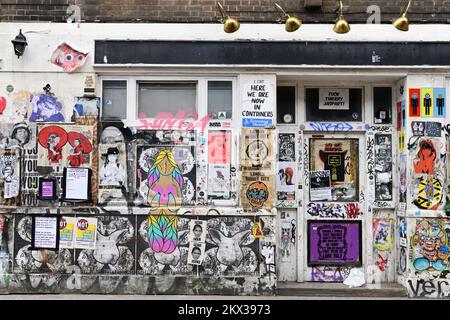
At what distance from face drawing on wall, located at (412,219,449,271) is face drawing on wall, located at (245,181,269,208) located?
7.64 feet

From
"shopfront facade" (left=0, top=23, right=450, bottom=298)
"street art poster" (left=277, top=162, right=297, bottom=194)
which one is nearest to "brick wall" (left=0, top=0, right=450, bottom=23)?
"shopfront facade" (left=0, top=23, right=450, bottom=298)

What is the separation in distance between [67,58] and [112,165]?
5.81 ft

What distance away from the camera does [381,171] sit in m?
10.8

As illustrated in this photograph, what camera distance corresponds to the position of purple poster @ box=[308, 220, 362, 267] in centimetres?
1078

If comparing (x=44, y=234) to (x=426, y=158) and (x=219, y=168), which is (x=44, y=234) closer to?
(x=219, y=168)

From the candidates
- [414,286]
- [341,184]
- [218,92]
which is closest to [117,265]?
[218,92]

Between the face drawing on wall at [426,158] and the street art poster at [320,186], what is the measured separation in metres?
1.41

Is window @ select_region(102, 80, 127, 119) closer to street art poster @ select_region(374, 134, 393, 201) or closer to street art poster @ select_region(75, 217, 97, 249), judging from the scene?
street art poster @ select_region(75, 217, 97, 249)

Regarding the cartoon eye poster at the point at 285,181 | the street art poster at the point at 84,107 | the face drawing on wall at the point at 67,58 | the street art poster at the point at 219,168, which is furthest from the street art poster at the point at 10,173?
the cartoon eye poster at the point at 285,181

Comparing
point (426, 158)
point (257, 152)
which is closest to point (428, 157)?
point (426, 158)

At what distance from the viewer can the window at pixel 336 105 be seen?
1089cm

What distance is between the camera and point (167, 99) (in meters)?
10.5

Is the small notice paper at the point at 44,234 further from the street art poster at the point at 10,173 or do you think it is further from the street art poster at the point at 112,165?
the street art poster at the point at 112,165

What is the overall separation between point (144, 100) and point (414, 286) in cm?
497
